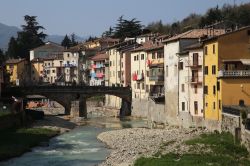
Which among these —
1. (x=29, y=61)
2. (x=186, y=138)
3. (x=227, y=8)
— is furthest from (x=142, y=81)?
(x=29, y=61)

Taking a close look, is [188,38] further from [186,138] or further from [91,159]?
[91,159]

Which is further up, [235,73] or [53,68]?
[53,68]

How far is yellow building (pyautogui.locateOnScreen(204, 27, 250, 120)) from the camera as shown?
5044 cm

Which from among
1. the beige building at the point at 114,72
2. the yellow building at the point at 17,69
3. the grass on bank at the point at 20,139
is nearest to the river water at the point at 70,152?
the grass on bank at the point at 20,139

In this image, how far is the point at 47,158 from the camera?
46750mm

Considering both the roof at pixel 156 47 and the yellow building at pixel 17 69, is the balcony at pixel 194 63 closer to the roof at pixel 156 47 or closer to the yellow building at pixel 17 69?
the roof at pixel 156 47

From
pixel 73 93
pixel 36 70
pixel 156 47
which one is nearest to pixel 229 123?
pixel 156 47

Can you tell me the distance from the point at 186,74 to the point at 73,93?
3287 cm

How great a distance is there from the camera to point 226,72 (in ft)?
165

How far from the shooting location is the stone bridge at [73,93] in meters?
89.0

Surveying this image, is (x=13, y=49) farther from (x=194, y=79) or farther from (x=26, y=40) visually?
(x=194, y=79)

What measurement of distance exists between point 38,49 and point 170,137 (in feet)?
376

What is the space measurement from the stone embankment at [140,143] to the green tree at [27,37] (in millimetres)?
104897

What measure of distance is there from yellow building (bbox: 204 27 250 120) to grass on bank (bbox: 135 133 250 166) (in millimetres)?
7585
